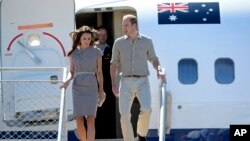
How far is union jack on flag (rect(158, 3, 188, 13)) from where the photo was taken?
10.5m

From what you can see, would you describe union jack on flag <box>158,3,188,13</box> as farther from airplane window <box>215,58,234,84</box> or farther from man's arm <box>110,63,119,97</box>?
man's arm <box>110,63,119,97</box>

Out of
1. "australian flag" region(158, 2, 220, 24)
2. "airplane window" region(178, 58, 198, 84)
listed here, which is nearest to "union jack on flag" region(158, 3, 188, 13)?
"australian flag" region(158, 2, 220, 24)

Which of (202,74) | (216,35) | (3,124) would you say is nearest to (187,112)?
(202,74)

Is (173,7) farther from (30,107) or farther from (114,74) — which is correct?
(30,107)

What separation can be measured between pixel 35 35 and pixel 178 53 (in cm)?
231

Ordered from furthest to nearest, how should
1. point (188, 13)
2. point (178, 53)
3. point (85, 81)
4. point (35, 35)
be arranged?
point (35, 35) < point (188, 13) < point (178, 53) < point (85, 81)

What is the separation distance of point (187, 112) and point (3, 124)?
2807mm

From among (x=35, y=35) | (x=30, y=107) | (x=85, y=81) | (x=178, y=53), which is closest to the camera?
(x=85, y=81)

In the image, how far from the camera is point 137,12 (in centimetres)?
1055

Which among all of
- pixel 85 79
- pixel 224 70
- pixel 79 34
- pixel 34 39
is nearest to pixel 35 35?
pixel 34 39

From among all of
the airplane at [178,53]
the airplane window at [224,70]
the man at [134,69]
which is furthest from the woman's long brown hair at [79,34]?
the airplane window at [224,70]

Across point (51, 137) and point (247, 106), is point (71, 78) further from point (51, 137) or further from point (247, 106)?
point (247, 106)

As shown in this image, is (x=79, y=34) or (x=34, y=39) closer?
(x=79, y=34)

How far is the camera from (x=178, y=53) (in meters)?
10.4
